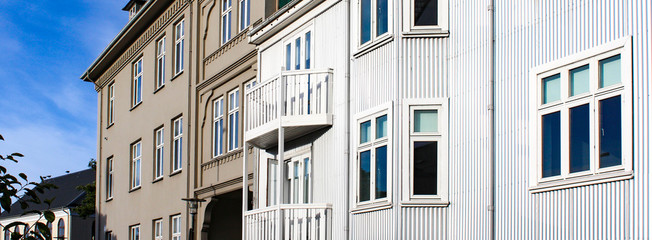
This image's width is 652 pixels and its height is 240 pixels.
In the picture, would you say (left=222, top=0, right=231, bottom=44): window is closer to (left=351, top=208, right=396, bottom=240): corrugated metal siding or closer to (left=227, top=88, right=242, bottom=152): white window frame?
(left=227, top=88, right=242, bottom=152): white window frame

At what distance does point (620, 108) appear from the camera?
1038cm

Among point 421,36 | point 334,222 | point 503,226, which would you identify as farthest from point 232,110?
point 503,226

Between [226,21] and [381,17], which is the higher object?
[226,21]

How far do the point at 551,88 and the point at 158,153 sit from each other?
761 inches

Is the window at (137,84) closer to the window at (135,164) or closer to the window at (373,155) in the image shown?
the window at (135,164)

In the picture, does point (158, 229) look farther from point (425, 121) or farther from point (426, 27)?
point (426, 27)

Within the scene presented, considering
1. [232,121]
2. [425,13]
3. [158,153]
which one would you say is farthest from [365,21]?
[158,153]

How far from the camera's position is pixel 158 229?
2803cm

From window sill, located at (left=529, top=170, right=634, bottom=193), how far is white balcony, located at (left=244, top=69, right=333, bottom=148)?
564 cm

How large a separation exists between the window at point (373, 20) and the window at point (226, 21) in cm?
908

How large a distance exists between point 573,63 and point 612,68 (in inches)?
24.5

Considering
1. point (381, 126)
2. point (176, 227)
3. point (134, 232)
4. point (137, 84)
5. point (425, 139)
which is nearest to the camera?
point (425, 139)

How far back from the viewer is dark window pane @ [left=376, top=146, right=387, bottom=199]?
14133 mm

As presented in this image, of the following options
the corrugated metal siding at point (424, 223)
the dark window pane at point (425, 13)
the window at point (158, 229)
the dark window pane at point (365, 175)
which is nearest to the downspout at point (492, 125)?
the corrugated metal siding at point (424, 223)
